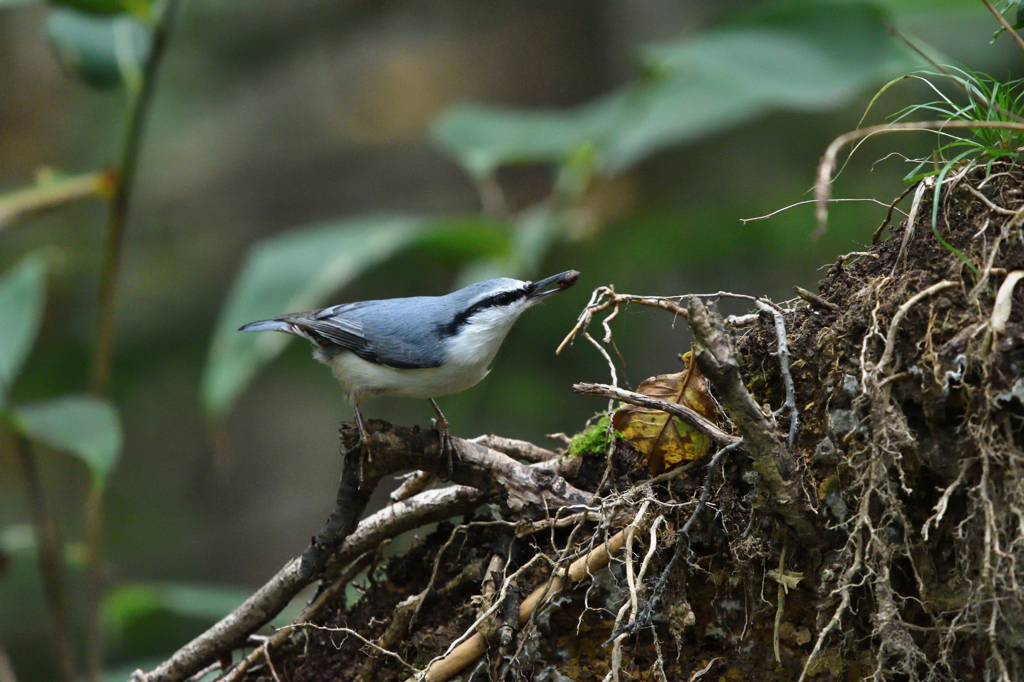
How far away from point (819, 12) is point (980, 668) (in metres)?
2.98

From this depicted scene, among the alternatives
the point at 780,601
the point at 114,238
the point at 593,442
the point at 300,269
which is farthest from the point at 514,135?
the point at 780,601

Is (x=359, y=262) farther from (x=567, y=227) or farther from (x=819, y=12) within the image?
(x=819, y=12)

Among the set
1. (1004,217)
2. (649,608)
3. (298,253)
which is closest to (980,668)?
(649,608)

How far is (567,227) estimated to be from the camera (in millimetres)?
4328

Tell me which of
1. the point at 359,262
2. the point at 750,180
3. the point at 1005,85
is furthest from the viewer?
the point at 750,180

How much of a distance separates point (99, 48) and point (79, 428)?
160 cm

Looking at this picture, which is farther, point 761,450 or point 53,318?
point 53,318

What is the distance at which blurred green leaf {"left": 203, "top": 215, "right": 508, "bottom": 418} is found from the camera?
2926 mm

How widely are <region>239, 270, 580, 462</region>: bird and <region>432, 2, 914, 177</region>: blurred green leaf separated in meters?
1.38

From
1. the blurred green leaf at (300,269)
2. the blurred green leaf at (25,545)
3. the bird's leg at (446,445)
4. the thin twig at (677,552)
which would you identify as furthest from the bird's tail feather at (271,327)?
the thin twig at (677,552)

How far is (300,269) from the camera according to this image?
10.9ft

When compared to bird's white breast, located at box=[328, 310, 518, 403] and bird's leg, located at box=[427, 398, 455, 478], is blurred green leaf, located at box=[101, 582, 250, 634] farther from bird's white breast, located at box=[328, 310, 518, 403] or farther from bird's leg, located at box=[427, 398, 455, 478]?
bird's leg, located at box=[427, 398, 455, 478]

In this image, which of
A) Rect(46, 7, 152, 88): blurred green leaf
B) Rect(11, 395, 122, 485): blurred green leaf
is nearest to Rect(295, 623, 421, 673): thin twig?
Rect(11, 395, 122, 485): blurred green leaf

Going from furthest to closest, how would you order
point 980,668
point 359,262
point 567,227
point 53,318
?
point 53,318
point 567,227
point 359,262
point 980,668
